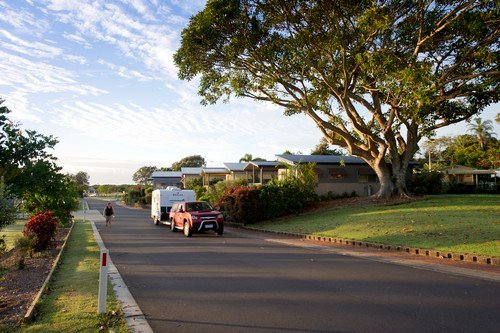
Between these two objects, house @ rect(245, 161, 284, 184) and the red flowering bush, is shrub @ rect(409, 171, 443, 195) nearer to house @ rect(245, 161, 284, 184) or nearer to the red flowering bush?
house @ rect(245, 161, 284, 184)

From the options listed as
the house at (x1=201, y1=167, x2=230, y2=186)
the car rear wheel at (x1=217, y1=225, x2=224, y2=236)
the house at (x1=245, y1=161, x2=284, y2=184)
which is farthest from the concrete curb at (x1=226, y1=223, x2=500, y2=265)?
the house at (x1=201, y1=167, x2=230, y2=186)

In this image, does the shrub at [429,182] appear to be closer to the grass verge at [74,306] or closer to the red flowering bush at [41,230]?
the red flowering bush at [41,230]

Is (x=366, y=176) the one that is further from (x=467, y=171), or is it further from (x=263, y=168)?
(x=467, y=171)

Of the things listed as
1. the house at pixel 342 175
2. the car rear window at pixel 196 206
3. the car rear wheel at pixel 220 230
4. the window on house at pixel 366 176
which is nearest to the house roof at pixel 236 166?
the house at pixel 342 175

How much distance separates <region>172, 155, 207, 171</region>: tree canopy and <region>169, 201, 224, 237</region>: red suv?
9401 centimetres

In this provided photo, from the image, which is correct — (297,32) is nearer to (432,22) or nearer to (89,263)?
(432,22)

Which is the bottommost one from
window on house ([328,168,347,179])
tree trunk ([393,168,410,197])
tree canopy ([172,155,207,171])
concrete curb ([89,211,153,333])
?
concrete curb ([89,211,153,333])

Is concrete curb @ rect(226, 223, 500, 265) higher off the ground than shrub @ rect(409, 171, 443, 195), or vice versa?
shrub @ rect(409, 171, 443, 195)

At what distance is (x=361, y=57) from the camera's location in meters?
21.5

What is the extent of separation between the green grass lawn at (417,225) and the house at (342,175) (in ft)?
32.7

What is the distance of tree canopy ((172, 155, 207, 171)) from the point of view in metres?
117

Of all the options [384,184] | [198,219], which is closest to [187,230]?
[198,219]

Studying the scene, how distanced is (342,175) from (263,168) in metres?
8.78

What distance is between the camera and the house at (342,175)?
36.4 metres
